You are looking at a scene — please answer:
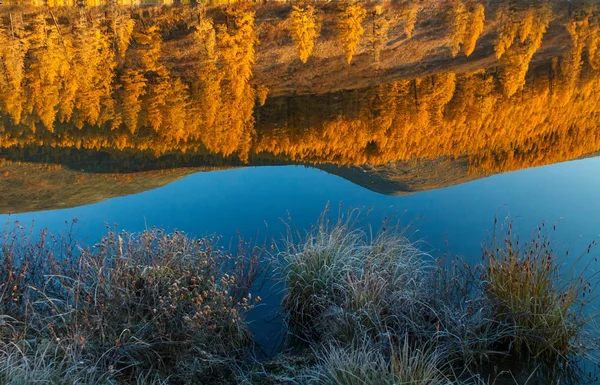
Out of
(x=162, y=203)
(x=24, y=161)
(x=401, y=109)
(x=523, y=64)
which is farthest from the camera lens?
(x=523, y=64)

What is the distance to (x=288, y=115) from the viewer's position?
41031 mm

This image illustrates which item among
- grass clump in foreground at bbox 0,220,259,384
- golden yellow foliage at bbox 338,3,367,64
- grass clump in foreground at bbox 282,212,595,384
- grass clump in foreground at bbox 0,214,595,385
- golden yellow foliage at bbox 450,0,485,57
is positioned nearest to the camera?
grass clump in foreground at bbox 0,220,259,384

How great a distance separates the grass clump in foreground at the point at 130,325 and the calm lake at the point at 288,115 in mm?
1745

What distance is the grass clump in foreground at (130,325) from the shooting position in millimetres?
7129

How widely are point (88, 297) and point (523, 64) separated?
162ft

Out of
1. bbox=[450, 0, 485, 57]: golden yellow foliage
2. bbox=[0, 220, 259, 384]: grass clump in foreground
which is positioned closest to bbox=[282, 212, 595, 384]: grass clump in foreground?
bbox=[0, 220, 259, 384]: grass clump in foreground

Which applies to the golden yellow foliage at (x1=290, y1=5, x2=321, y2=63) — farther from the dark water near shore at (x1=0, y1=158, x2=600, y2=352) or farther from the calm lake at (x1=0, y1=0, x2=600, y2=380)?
the dark water near shore at (x1=0, y1=158, x2=600, y2=352)

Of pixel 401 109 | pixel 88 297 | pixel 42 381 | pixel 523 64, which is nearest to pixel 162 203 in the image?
pixel 88 297

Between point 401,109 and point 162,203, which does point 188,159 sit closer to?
point 162,203

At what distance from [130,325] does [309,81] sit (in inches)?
1726

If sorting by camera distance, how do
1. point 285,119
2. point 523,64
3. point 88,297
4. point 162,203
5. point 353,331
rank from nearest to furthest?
point 88,297, point 353,331, point 162,203, point 285,119, point 523,64

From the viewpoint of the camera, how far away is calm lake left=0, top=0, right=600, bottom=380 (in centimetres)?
1858

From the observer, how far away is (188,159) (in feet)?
104

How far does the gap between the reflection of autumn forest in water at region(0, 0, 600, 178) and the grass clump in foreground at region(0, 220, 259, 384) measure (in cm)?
2132
